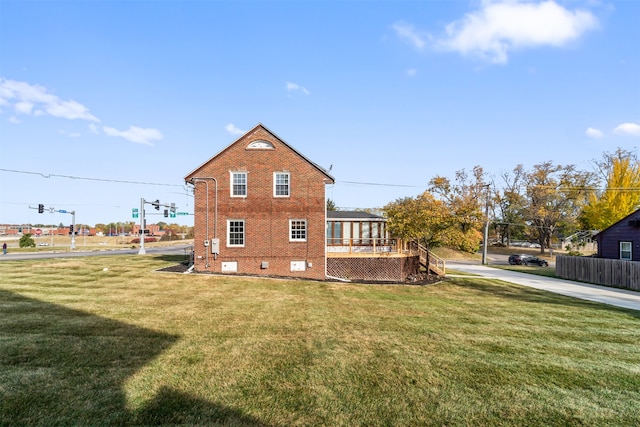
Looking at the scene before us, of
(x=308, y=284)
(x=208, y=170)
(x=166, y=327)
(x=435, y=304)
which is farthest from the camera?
(x=208, y=170)

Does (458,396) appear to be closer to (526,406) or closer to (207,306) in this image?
(526,406)

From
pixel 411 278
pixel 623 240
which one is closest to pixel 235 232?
pixel 411 278

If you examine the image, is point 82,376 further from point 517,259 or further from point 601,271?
point 517,259

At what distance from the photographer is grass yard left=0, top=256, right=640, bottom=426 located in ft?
15.2

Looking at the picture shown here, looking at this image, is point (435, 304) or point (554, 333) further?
point (435, 304)

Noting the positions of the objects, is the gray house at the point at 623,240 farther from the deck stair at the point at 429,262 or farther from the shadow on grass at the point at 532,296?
the deck stair at the point at 429,262

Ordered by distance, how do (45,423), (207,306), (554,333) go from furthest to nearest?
(207,306) → (554,333) → (45,423)

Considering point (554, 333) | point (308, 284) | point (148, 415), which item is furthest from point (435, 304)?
point (148, 415)

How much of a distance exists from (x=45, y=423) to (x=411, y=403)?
16.2 ft

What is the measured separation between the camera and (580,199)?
51.8 meters

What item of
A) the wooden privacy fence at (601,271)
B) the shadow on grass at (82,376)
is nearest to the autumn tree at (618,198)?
the wooden privacy fence at (601,271)

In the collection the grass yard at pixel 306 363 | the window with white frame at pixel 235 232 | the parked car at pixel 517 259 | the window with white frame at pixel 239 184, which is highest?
the window with white frame at pixel 239 184

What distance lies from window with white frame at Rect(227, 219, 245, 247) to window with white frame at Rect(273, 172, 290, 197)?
301 cm

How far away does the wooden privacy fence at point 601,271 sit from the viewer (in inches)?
780
